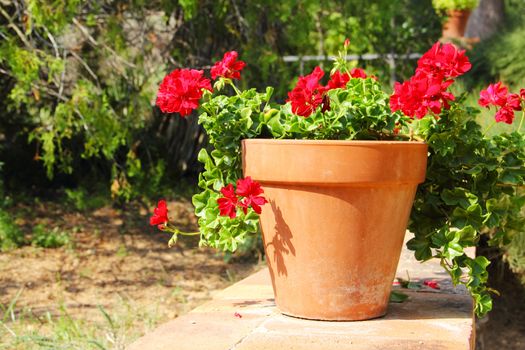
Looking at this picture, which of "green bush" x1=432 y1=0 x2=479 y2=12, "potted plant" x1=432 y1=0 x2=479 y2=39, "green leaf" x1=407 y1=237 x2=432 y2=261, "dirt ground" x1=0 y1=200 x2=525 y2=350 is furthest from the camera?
"potted plant" x1=432 y1=0 x2=479 y2=39

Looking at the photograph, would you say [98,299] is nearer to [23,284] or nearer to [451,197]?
[23,284]

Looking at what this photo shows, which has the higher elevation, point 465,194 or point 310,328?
point 465,194

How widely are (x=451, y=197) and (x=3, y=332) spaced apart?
2275mm

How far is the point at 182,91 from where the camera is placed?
6.99 ft

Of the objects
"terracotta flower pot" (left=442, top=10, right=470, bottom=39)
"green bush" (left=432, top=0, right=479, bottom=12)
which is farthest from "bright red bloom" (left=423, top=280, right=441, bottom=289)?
"terracotta flower pot" (left=442, top=10, right=470, bottom=39)

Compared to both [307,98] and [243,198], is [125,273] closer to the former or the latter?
[243,198]

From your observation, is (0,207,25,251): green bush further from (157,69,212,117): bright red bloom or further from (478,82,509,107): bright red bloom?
(478,82,509,107): bright red bloom

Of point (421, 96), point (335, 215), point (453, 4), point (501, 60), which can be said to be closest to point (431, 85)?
point (421, 96)

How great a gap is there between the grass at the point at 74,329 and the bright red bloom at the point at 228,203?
3.59 ft

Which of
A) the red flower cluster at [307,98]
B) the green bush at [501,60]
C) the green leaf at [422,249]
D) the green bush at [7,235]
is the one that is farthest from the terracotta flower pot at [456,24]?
the red flower cluster at [307,98]

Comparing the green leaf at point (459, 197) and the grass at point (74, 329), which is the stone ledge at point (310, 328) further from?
the grass at point (74, 329)

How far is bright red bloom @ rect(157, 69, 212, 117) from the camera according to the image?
2133mm

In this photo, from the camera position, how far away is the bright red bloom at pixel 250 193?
78.2 inches

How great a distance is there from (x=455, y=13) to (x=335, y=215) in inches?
303
